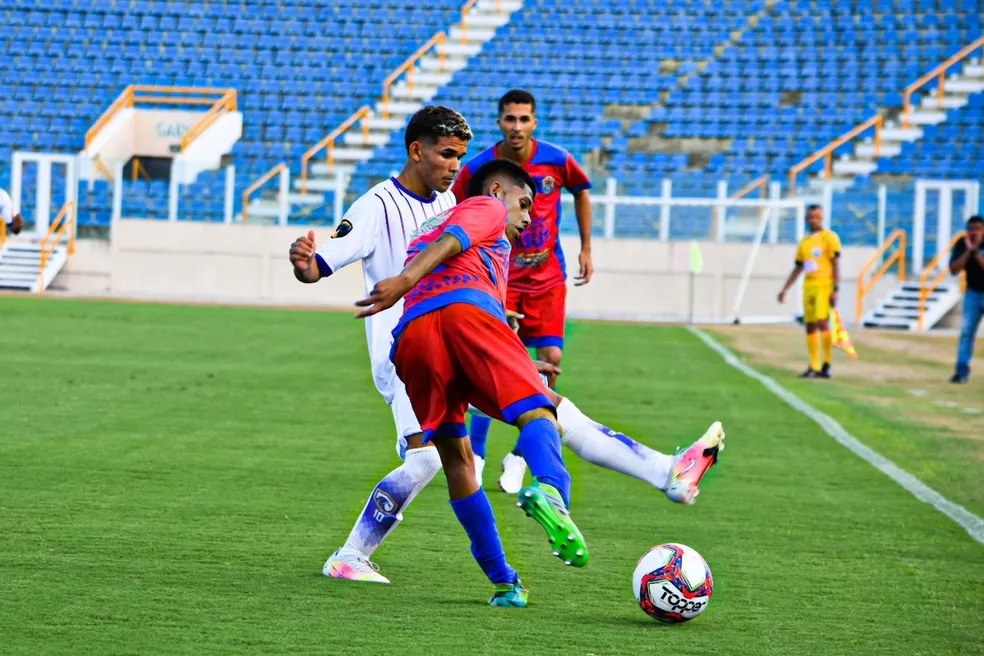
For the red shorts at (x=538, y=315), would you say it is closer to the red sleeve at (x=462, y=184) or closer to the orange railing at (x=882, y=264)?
the red sleeve at (x=462, y=184)

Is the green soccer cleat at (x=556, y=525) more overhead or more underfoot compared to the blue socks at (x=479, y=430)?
more overhead

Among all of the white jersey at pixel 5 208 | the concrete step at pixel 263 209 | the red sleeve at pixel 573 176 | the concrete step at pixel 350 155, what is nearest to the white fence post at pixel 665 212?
the concrete step at pixel 263 209

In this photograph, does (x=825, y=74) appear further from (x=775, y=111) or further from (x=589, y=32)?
(x=589, y=32)

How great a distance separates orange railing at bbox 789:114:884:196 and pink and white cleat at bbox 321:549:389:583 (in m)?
26.0

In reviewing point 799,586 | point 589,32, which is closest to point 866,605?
point 799,586

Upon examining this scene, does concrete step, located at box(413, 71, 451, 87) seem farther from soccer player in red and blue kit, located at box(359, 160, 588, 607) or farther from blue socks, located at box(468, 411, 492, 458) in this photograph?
soccer player in red and blue kit, located at box(359, 160, 588, 607)

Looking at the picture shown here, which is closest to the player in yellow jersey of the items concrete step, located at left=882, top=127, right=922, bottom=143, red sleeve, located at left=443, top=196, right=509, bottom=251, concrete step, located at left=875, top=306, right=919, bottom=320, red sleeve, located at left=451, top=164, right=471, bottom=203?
red sleeve, located at left=451, top=164, right=471, bottom=203

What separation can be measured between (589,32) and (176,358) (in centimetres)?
2183

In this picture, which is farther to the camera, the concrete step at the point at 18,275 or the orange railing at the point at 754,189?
the concrete step at the point at 18,275

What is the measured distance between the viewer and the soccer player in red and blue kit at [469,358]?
182 inches

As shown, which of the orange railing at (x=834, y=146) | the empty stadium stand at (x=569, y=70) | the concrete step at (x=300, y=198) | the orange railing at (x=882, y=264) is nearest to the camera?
the orange railing at (x=882, y=264)

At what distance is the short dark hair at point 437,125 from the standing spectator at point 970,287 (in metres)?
12.3

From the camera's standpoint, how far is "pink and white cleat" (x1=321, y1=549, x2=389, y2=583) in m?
5.32

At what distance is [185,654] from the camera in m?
4.07
